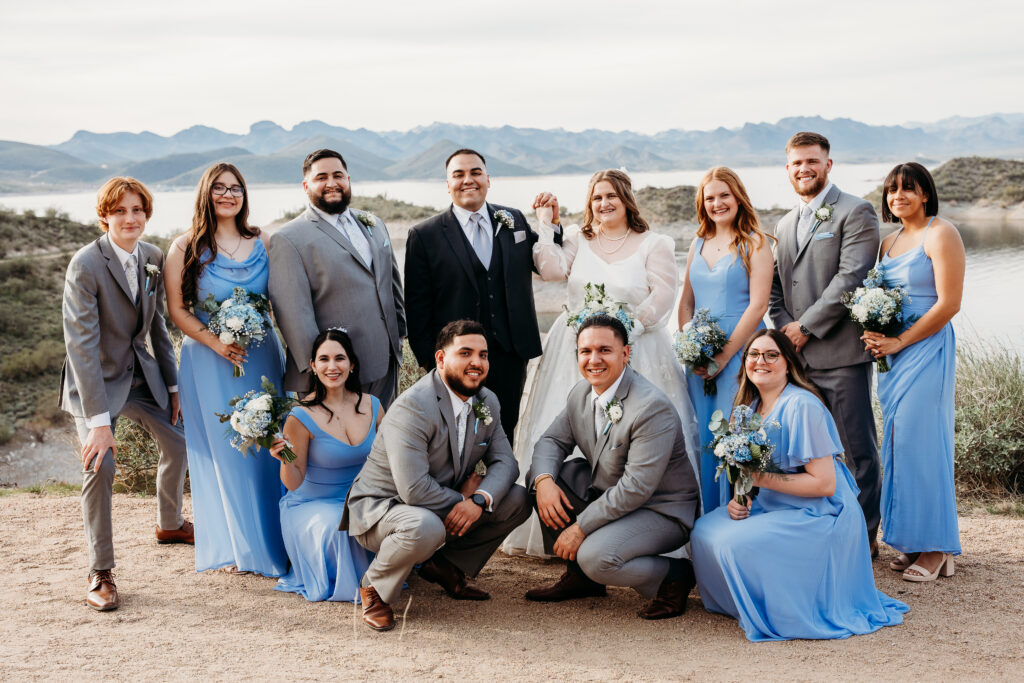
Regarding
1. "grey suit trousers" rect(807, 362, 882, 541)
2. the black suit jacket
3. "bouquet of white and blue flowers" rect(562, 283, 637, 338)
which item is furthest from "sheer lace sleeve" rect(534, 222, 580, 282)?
"grey suit trousers" rect(807, 362, 882, 541)

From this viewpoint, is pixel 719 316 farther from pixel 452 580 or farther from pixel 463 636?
pixel 463 636

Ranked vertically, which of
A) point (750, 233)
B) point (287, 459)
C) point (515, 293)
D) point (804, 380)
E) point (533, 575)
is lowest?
point (533, 575)

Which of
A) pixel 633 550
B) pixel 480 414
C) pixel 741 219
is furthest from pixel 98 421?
pixel 741 219

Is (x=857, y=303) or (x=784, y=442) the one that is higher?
(x=857, y=303)

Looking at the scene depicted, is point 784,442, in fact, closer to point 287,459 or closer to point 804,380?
point 804,380

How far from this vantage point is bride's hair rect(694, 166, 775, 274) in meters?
5.56

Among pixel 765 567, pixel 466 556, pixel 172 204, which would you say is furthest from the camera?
pixel 172 204

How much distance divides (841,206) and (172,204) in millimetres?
110612

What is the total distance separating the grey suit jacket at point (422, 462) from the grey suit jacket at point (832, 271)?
87.4 inches

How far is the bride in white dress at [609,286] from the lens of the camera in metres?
5.77

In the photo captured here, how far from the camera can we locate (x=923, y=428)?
546 centimetres

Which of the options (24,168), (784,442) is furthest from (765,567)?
(24,168)

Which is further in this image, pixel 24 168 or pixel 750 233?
pixel 24 168

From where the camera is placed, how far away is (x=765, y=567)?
4.63m
